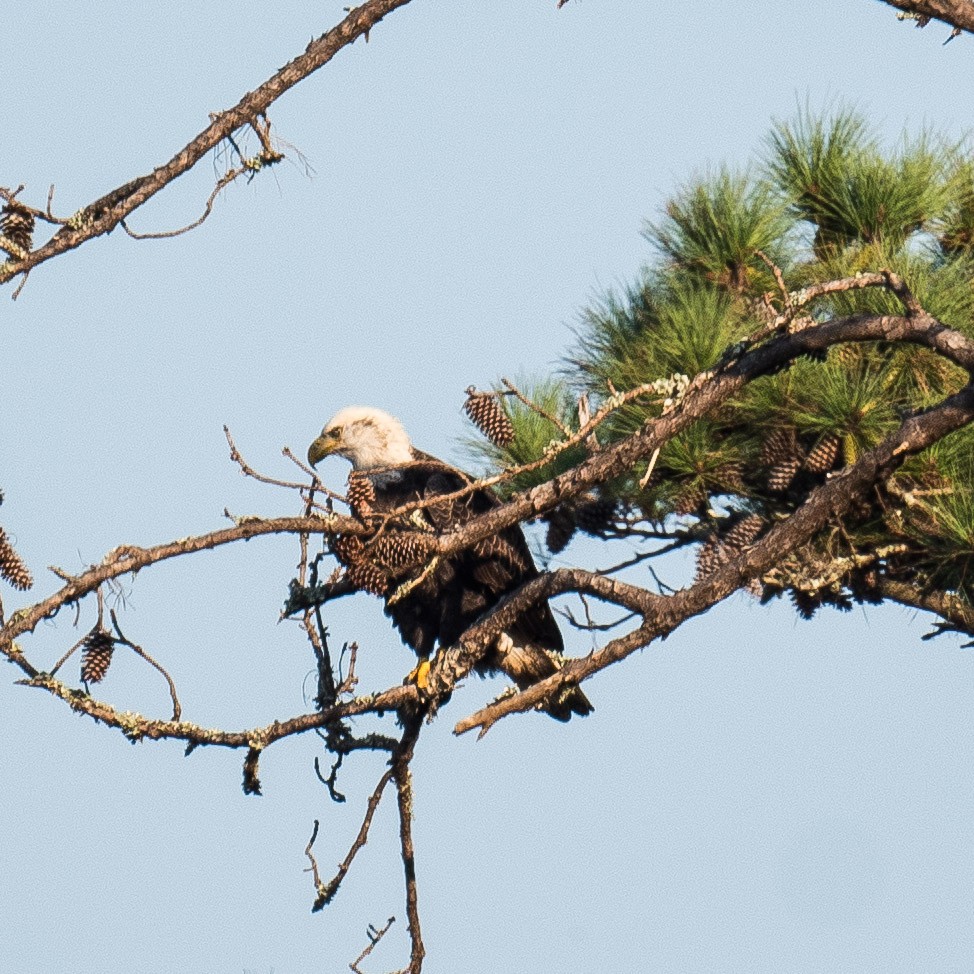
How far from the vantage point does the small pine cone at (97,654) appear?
365cm

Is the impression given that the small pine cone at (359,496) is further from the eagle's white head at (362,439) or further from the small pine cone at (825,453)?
the eagle's white head at (362,439)

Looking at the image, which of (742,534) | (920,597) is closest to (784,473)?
(742,534)

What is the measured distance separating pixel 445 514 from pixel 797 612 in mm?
1166

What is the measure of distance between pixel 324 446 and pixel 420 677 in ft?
7.12

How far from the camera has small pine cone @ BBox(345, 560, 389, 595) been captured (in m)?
3.61

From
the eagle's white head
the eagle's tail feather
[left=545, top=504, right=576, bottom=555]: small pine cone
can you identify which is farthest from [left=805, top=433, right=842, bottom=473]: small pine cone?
the eagle's white head

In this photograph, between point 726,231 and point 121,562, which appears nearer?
point 121,562

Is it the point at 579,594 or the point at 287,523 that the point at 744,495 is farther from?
the point at 287,523

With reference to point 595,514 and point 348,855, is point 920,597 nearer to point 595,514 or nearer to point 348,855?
point 595,514

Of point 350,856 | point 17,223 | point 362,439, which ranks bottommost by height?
point 350,856

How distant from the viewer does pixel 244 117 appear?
3545mm

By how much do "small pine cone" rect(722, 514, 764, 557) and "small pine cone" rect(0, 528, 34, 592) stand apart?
2211 mm

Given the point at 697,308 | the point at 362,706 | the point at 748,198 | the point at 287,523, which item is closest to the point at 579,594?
the point at 362,706

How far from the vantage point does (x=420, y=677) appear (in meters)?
4.38
